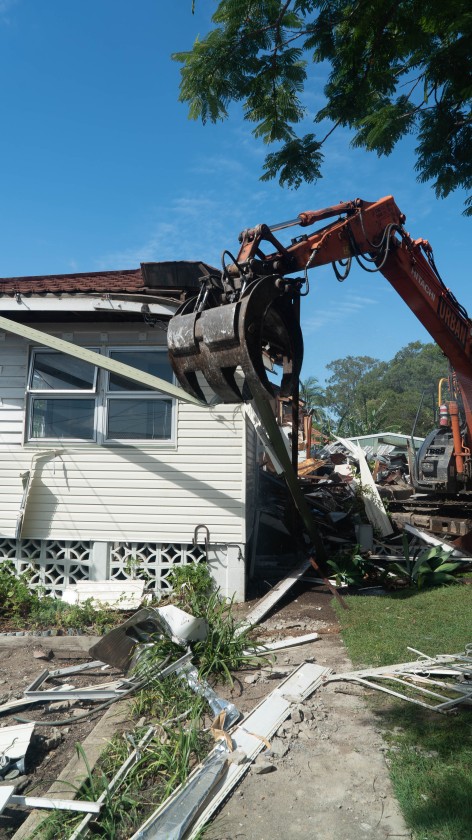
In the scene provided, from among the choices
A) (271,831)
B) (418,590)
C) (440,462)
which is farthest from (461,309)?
(271,831)

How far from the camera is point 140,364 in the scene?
8070 mm

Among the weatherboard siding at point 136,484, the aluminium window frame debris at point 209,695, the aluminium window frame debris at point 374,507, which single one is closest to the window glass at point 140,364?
the weatherboard siding at point 136,484

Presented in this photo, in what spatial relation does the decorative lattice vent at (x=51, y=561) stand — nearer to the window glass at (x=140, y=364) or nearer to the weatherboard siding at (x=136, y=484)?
the weatherboard siding at (x=136, y=484)

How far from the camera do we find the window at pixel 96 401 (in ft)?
26.1

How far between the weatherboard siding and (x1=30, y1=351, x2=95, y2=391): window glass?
52 centimetres

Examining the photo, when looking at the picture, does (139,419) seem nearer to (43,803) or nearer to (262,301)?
Answer: (262,301)

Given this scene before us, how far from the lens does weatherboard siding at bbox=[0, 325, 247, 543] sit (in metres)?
7.68

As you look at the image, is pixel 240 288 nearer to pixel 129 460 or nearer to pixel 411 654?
pixel 411 654

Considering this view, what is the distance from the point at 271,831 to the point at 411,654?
9.28ft

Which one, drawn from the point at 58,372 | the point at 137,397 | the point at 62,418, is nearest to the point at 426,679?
the point at 137,397

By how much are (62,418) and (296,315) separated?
4856 mm

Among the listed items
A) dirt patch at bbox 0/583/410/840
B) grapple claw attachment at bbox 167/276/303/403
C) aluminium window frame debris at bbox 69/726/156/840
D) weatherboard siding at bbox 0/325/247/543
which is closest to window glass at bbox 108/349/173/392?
weatherboard siding at bbox 0/325/247/543

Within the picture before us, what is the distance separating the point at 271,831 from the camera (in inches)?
115

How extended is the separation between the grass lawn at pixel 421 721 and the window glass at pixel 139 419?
3279mm
